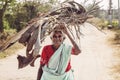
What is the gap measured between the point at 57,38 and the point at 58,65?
0.32 m

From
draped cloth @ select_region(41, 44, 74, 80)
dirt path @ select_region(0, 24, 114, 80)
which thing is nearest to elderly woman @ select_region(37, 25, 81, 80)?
draped cloth @ select_region(41, 44, 74, 80)

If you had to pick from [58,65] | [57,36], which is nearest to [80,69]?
[58,65]

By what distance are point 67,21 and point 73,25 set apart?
0.09 meters

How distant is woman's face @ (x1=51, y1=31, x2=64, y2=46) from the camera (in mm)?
4312

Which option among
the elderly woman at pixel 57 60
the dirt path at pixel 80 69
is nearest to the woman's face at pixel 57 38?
the elderly woman at pixel 57 60

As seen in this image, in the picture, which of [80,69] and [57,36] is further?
[80,69]

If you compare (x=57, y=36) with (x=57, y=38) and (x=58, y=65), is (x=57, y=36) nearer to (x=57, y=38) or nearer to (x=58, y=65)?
(x=57, y=38)

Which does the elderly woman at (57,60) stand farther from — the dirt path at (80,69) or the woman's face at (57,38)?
the dirt path at (80,69)

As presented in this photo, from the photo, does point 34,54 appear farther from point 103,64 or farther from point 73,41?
point 103,64

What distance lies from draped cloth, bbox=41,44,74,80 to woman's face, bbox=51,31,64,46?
0.06 m

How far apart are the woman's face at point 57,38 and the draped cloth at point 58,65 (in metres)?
0.06

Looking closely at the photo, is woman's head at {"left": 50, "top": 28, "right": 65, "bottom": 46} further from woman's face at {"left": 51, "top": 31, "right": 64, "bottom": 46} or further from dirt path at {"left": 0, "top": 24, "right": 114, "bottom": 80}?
dirt path at {"left": 0, "top": 24, "right": 114, "bottom": 80}

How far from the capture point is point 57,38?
4.37 metres

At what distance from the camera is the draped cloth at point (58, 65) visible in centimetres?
441
